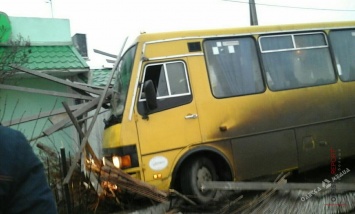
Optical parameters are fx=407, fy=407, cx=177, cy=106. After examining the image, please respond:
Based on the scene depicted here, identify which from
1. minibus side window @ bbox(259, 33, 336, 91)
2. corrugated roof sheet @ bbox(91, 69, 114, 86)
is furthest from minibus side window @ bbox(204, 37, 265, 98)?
corrugated roof sheet @ bbox(91, 69, 114, 86)

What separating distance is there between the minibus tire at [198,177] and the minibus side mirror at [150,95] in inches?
39.1

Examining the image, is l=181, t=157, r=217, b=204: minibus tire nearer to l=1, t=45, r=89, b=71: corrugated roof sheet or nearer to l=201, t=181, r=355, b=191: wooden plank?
l=201, t=181, r=355, b=191: wooden plank

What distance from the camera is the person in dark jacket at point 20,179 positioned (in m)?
1.44

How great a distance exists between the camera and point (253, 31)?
654 cm

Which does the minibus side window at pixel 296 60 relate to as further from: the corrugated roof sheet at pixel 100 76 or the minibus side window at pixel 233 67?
the corrugated roof sheet at pixel 100 76

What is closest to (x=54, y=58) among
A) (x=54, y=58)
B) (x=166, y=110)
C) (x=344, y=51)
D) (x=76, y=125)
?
(x=54, y=58)

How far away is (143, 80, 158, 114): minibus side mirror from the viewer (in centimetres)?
530

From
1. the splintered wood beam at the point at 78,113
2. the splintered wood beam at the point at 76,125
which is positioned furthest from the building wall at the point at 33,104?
the splintered wood beam at the point at 76,125

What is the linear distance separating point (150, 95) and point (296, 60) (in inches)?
110

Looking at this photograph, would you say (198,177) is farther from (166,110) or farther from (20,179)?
(20,179)

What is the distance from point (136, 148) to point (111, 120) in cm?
75

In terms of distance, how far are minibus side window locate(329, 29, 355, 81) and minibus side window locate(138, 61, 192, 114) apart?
3.03 metres

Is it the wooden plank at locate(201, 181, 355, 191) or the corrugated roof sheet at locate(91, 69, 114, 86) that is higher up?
the corrugated roof sheet at locate(91, 69, 114, 86)

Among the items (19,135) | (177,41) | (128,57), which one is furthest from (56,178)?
(19,135)
